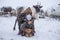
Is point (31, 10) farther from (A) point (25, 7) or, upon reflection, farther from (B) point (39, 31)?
(B) point (39, 31)

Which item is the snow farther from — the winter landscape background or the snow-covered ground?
the snow-covered ground

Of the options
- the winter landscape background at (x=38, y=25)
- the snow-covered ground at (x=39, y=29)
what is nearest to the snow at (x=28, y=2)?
the winter landscape background at (x=38, y=25)

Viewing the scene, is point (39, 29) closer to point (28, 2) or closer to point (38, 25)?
point (38, 25)

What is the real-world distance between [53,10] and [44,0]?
12cm

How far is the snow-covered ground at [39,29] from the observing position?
122 cm

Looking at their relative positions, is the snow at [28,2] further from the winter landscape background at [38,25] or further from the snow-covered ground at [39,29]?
the snow-covered ground at [39,29]

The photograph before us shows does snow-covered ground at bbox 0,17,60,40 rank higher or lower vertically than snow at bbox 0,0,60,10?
lower

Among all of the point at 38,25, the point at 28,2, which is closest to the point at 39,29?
the point at 38,25

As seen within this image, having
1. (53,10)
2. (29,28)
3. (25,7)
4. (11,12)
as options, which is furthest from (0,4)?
(53,10)

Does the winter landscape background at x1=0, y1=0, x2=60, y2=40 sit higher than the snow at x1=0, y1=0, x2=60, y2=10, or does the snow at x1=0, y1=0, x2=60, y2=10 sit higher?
the snow at x1=0, y1=0, x2=60, y2=10

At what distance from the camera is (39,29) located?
4.12ft

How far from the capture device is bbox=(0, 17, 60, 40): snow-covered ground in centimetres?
122

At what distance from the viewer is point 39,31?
1249mm

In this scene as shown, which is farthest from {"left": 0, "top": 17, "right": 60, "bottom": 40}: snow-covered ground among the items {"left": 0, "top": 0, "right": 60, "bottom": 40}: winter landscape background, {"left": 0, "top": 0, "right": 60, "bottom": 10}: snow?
{"left": 0, "top": 0, "right": 60, "bottom": 10}: snow
